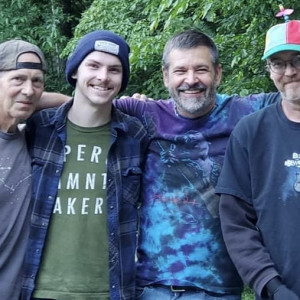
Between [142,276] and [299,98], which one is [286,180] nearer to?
[299,98]

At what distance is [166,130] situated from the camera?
3.43m

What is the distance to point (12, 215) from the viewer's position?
316cm

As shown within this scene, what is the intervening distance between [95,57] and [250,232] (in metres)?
1.14

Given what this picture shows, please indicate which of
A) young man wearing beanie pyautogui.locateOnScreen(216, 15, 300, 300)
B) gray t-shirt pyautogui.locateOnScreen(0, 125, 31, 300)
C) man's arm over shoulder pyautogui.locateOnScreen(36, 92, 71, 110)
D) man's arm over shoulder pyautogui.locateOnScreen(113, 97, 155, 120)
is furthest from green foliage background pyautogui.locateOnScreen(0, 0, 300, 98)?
gray t-shirt pyautogui.locateOnScreen(0, 125, 31, 300)

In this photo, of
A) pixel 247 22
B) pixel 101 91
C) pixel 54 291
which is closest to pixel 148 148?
pixel 101 91

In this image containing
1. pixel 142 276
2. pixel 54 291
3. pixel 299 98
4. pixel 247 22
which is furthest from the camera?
pixel 247 22

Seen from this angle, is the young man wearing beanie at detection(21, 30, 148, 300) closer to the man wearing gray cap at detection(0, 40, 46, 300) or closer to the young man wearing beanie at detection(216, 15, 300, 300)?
the man wearing gray cap at detection(0, 40, 46, 300)

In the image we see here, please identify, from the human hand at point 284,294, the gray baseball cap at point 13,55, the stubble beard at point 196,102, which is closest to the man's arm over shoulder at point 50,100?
the gray baseball cap at point 13,55

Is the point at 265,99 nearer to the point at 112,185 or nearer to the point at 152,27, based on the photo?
the point at 112,185

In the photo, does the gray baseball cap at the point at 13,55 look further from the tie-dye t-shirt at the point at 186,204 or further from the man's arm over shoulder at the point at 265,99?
the man's arm over shoulder at the point at 265,99

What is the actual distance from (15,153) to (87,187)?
0.40m

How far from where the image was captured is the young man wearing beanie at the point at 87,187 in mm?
3146

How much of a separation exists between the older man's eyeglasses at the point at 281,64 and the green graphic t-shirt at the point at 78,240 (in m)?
0.96

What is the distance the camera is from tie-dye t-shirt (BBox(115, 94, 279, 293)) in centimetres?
324
